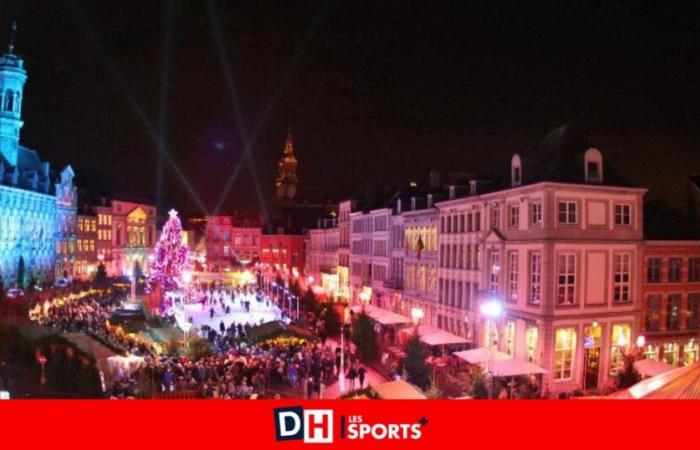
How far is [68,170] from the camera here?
78.9 metres

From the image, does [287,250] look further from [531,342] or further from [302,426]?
[302,426]

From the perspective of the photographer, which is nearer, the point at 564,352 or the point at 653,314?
the point at 564,352

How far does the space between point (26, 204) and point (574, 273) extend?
192 feet

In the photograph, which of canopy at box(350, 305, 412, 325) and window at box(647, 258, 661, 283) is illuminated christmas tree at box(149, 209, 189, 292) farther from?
window at box(647, 258, 661, 283)

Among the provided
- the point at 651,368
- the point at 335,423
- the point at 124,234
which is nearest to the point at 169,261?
the point at 651,368

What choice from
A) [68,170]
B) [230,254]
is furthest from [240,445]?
[230,254]

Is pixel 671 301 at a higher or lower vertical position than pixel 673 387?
higher

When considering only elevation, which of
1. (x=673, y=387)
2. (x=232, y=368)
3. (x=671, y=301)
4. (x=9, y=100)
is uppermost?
(x=9, y=100)

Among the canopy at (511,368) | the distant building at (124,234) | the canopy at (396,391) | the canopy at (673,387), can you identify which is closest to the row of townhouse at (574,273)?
the canopy at (511,368)

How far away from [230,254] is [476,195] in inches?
2659

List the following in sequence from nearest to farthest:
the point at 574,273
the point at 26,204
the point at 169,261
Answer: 1. the point at 574,273
2. the point at 169,261
3. the point at 26,204

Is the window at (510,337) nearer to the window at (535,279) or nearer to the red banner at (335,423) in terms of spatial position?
the window at (535,279)

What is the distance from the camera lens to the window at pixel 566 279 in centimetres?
2603

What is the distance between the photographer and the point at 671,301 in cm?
2877
